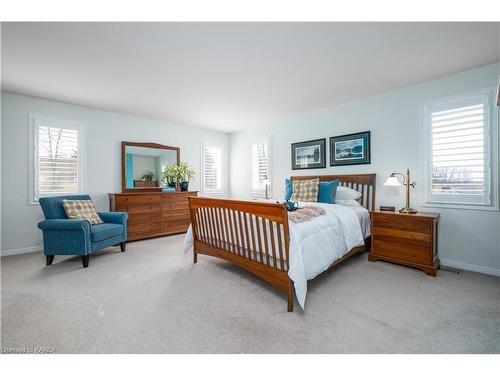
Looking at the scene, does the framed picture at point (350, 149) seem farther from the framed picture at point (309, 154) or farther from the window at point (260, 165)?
the window at point (260, 165)

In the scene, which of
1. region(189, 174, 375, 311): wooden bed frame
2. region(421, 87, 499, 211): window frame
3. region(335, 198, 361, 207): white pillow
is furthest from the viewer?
region(335, 198, 361, 207): white pillow

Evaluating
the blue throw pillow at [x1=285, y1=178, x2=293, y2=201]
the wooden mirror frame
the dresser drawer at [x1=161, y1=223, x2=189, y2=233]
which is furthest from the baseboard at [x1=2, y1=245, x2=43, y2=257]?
the blue throw pillow at [x1=285, y1=178, x2=293, y2=201]

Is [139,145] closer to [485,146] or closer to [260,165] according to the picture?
[260,165]

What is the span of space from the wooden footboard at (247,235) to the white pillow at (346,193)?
1927mm

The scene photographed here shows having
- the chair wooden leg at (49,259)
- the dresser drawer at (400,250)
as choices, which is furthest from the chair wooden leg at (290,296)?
the chair wooden leg at (49,259)

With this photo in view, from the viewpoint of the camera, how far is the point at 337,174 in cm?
418

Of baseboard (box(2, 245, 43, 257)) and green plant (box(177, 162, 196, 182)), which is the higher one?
green plant (box(177, 162, 196, 182))

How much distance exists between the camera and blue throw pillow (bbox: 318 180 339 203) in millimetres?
3652

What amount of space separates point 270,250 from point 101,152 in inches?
157

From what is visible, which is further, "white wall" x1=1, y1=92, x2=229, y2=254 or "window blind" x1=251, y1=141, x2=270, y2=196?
"window blind" x1=251, y1=141, x2=270, y2=196

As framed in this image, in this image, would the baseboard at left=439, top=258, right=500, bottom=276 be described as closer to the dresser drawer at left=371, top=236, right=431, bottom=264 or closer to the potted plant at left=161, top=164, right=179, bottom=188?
the dresser drawer at left=371, top=236, right=431, bottom=264

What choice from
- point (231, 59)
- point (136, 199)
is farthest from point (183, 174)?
point (231, 59)

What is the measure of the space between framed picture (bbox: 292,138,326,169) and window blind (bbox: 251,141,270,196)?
2.60ft
